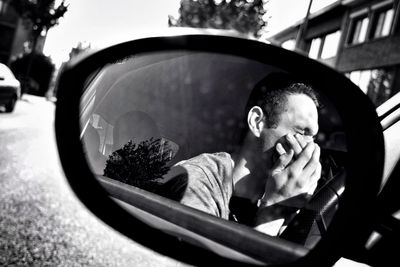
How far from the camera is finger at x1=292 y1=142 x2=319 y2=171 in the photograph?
897 millimetres

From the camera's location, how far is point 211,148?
45.8 inches

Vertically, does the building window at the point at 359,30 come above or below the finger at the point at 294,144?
above

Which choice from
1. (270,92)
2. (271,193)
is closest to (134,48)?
(270,92)

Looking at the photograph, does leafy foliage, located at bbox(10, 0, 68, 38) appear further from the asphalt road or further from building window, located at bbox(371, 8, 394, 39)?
the asphalt road

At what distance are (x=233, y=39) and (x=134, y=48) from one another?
11.0 inches

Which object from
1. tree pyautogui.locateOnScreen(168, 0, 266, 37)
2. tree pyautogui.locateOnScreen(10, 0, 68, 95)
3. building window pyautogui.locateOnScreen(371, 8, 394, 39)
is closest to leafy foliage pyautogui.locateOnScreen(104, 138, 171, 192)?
tree pyautogui.locateOnScreen(168, 0, 266, 37)

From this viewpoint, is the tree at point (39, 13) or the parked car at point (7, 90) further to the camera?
the tree at point (39, 13)

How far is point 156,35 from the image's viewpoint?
30.9 inches

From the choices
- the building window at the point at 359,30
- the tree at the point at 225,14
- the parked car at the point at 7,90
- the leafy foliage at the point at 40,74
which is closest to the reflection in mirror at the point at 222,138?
the parked car at the point at 7,90

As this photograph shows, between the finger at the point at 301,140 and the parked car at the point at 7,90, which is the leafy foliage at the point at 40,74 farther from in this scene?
the finger at the point at 301,140

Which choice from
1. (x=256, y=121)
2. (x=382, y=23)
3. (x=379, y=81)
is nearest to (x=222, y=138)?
(x=256, y=121)

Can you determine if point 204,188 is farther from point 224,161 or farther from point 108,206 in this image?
point 108,206

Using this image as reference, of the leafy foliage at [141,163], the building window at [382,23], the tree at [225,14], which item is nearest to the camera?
the leafy foliage at [141,163]

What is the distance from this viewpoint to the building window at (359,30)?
63.3 feet
